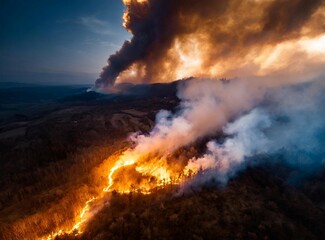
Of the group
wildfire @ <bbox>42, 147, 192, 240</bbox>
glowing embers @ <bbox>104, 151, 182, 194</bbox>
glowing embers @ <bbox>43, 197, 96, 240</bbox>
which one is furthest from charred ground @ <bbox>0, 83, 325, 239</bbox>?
glowing embers @ <bbox>104, 151, 182, 194</bbox>

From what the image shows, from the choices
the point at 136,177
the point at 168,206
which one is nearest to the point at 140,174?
the point at 136,177

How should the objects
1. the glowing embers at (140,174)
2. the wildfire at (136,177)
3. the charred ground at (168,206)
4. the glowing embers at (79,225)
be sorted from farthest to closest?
the glowing embers at (140,174), the wildfire at (136,177), the glowing embers at (79,225), the charred ground at (168,206)

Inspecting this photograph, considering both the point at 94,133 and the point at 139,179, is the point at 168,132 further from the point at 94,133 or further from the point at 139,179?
the point at 94,133

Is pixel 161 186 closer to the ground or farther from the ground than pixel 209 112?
closer to the ground

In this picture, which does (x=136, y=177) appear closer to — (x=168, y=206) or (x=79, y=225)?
(x=168, y=206)

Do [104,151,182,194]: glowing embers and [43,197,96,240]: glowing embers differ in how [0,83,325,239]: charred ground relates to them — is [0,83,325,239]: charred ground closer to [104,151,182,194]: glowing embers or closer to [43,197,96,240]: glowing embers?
[43,197,96,240]: glowing embers

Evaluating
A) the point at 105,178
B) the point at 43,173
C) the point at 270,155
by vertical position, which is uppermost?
the point at 270,155

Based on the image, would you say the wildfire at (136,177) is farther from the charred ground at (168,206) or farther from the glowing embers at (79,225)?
the charred ground at (168,206)

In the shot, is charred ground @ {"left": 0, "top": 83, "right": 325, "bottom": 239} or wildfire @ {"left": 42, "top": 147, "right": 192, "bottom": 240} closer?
charred ground @ {"left": 0, "top": 83, "right": 325, "bottom": 239}

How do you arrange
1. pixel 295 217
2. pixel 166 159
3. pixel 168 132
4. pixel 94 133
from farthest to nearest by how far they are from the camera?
pixel 94 133
pixel 168 132
pixel 166 159
pixel 295 217

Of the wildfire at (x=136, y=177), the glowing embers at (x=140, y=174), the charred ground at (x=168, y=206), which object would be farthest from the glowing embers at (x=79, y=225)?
the glowing embers at (x=140, y=174)

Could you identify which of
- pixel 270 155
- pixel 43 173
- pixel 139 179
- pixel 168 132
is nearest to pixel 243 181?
pixel 270 155
